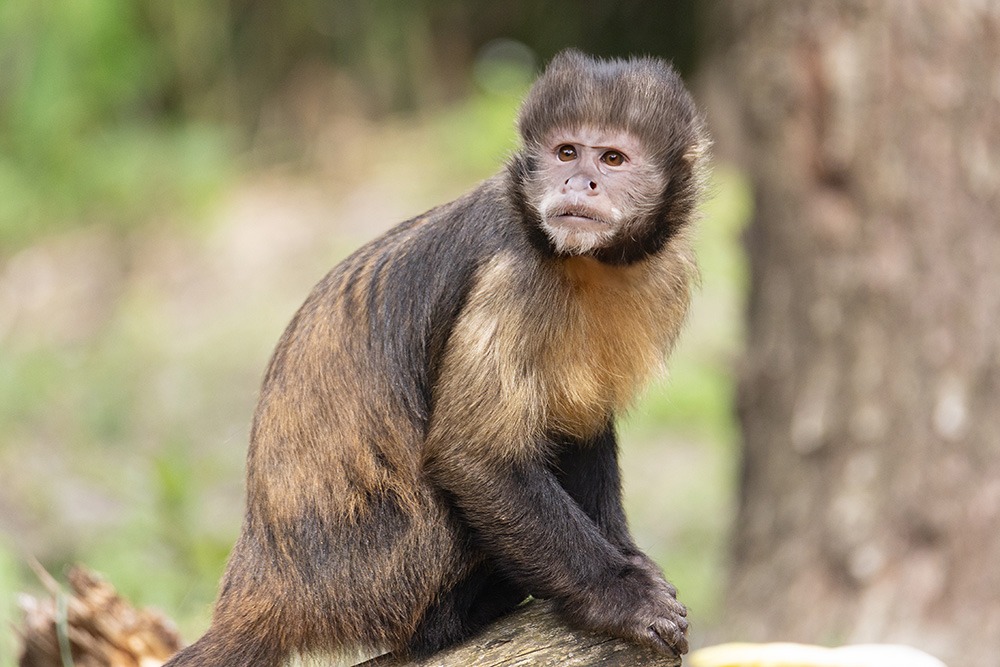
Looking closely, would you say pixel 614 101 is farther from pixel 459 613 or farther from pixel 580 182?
pixel 459 613

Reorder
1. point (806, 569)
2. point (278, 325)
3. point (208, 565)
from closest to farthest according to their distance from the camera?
point (208, 565)
point (806, 569)
point (278, 325)

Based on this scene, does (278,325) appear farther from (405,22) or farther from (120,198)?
(405,22)

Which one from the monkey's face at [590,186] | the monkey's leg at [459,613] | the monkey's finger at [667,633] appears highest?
the monkey's face at [590,186]

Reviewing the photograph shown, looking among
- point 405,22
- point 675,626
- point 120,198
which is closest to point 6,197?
point 120,198

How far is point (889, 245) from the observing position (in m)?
7.45

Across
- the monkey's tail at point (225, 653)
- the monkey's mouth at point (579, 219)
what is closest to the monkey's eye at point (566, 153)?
the monkey's mouth at point (579, 219)

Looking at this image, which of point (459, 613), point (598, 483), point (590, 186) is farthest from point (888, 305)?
point (459, 613)

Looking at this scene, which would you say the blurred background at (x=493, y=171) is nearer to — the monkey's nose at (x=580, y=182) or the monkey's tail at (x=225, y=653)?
the monkey's nose at (x=580, y=182)

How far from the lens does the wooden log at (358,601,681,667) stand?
13.8ft

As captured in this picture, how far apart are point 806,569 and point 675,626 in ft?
13.2

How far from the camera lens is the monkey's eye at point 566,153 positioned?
14.0ft

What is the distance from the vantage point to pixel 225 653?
4293 mm

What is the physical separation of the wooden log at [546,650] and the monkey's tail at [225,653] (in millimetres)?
530

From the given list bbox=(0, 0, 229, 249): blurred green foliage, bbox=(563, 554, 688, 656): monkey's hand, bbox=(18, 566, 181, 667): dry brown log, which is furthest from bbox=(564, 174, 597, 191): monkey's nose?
bbox=(0, 0, 229, 249): blurred green foliage
